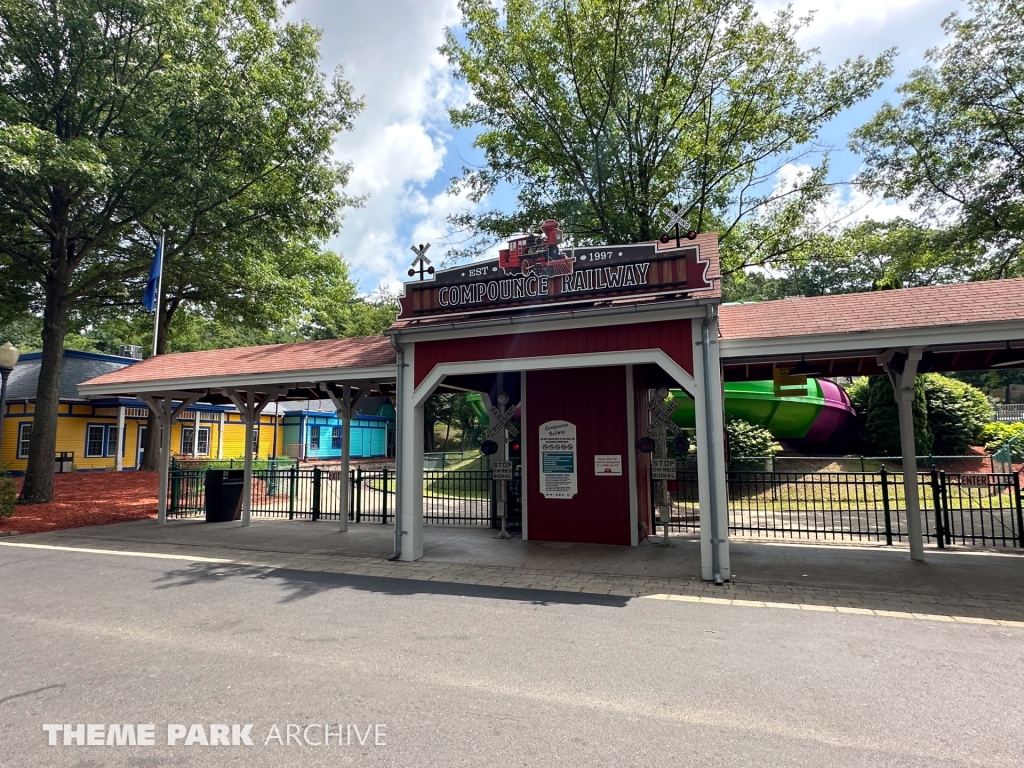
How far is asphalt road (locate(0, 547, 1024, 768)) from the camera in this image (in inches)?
124

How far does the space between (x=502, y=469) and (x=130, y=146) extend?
42.0ft

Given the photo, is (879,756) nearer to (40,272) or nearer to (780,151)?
(780,151)

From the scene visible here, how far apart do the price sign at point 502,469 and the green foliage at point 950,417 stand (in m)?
13.9

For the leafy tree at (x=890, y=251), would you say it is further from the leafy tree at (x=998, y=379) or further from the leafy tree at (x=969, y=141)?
the leafy tree at (x=998, y=379)

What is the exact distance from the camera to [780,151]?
1689 cm

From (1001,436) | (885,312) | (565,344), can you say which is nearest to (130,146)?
(565,344)

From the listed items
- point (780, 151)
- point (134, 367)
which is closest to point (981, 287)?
point (780, 151)

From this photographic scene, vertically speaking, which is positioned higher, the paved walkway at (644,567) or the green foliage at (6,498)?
the green foliage at (6,498)

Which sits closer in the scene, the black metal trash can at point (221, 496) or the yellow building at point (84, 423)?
the black metal trash can at point (221, 496)

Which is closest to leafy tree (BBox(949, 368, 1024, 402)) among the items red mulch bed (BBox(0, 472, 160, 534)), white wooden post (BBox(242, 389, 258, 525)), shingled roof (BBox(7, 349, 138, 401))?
white wooden post (BBox(242, 389, 258, 525))

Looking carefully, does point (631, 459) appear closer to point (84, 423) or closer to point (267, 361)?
point (267, 361)

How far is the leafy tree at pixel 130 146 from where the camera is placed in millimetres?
14156

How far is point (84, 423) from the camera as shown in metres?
25.5

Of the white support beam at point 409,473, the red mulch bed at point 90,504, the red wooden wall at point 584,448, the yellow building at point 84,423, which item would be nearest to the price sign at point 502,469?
the red wooden wall at point 584,448
